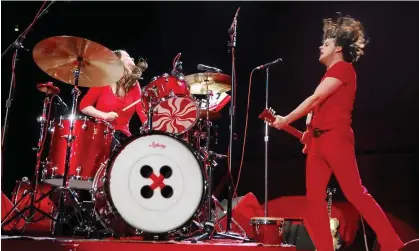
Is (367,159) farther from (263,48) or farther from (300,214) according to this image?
(263,48)

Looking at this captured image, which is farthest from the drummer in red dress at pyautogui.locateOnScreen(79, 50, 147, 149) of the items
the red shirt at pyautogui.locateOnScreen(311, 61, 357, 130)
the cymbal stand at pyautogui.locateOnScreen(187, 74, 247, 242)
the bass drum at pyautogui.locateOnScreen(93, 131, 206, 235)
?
the red shirt at pyautogui.locateOnScreen(311, 61, 357, 130)

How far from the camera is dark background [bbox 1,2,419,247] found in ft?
16.4

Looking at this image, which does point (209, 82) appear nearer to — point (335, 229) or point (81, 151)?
point (81, 151)

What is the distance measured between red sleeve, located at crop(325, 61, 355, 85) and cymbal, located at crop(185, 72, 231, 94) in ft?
4.14

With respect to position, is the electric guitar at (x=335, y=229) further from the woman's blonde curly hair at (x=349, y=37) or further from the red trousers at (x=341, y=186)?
the woman's blonde curly hair at (x=349, y=37)

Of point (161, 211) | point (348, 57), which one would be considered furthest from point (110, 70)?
point (348, 57)

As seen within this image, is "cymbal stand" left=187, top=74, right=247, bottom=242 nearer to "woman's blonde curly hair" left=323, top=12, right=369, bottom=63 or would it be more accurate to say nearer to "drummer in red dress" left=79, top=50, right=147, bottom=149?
"drummer in red dress" left=79, top=50, right=147, bottom=149

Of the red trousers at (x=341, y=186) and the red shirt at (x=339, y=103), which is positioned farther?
the red shirt at (x=339, y=103)

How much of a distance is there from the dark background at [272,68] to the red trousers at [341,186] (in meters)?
1.91

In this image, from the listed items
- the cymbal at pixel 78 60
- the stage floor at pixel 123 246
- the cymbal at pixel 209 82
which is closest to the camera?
the stage floor at pixel 123 246

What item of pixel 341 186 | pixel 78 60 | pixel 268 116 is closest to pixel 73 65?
pixel 78 60

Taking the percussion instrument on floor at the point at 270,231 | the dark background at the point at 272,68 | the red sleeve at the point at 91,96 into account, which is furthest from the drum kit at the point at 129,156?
the dark background at the point at 272,68

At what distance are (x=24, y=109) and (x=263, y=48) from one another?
3394 millimetres

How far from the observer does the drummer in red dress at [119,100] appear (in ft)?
14.4
